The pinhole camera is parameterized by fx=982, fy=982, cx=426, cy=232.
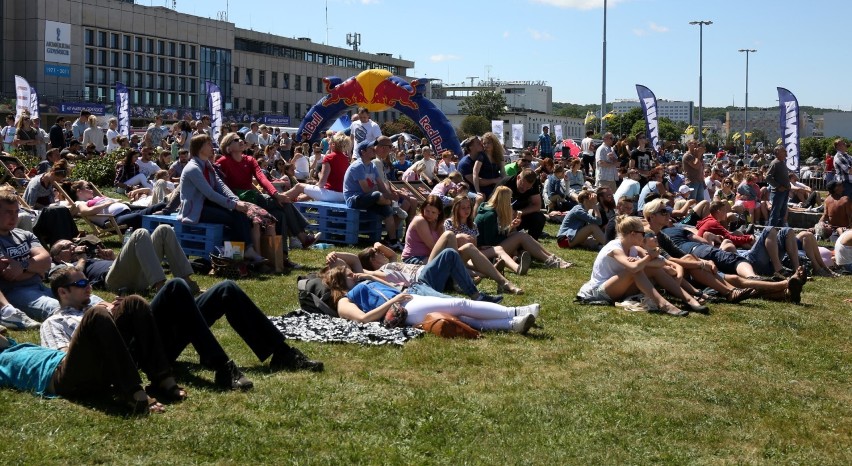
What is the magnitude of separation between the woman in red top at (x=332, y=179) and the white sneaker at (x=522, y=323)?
20.6 ft

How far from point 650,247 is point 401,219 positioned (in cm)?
517

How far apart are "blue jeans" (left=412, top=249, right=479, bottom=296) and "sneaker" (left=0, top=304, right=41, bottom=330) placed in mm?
3243

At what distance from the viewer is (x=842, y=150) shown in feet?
61.3

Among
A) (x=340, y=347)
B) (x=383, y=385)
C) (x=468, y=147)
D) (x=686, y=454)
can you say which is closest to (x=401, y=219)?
(x=468, y=147)

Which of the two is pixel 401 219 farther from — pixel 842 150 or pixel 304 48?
pixel 304 48

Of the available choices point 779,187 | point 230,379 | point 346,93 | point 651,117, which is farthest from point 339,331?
point 651,117

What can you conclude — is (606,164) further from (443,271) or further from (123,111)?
(123,111)

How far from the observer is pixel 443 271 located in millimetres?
8820

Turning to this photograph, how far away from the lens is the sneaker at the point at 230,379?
6027 millimetres

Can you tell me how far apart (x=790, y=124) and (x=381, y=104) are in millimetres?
10579

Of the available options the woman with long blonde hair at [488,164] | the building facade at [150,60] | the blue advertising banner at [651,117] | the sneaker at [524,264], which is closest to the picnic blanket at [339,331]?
the sneaker at [524,264]

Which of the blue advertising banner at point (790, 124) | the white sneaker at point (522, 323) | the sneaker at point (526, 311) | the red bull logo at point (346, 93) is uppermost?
the red bull logo at point (346, 93)

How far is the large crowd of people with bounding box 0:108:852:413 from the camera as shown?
19.1 ft

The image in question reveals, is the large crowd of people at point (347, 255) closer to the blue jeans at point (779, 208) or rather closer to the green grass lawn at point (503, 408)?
the blue jeans at point (779, 208)
